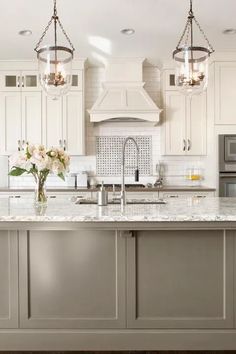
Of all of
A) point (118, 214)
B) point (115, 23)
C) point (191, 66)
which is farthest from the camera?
point (115, 23)

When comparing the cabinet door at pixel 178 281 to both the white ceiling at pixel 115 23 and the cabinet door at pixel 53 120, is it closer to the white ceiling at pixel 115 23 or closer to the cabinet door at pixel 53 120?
A: the white ceiling at pixel 115 23

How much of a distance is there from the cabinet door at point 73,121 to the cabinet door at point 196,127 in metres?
1.50

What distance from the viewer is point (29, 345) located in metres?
2.44

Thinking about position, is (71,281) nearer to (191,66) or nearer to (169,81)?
(191,66)

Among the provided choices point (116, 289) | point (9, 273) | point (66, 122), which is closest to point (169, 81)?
point (66, 122)

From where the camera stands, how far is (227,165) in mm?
4703

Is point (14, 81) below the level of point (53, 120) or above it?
above

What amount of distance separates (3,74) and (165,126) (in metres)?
2.39

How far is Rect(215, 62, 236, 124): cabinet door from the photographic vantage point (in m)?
4.88

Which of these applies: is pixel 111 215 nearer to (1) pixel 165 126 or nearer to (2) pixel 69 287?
(2) pixel 69 287

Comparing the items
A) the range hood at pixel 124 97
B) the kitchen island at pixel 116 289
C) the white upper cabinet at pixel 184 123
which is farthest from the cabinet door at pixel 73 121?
the kitchen island at pixel 116 289

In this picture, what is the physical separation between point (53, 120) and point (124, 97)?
41.2 inches

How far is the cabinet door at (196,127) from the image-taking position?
516 centimetres

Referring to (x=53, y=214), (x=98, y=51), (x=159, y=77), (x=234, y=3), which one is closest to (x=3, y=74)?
(x=98, y=51)
